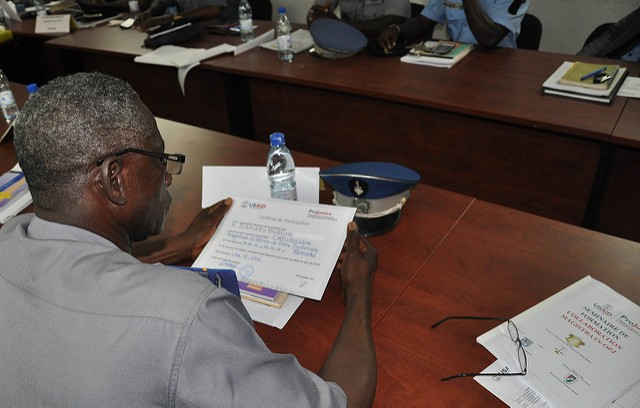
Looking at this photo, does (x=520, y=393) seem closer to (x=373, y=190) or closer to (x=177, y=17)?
(x=373, y=190)

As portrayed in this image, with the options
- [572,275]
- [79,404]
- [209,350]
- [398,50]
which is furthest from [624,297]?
[398,50]

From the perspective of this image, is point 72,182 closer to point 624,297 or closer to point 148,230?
point 148,230

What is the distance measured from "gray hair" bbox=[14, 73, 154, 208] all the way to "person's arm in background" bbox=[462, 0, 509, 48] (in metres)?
2.00

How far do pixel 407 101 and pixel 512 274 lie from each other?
3.54 feet

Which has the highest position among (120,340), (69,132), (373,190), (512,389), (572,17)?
(69,132)

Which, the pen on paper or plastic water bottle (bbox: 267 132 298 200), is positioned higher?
the pen on paper

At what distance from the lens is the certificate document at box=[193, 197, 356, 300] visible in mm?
1062

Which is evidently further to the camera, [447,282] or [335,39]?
[335,39]

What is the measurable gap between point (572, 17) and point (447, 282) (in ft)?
10.1

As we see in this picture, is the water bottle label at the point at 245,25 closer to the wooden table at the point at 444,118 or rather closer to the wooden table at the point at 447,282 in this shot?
the wooden table at the point at 444,118

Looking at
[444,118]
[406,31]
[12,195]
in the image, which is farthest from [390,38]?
[12,195]

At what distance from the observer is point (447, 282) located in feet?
3.56

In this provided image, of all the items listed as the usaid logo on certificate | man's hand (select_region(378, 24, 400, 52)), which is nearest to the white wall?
man's hand (select_region(378, 24, 400, 52))

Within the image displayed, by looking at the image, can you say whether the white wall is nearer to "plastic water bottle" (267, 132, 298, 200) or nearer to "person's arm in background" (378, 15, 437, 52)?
"person's arm in background" (378, 15, 437, 52)
